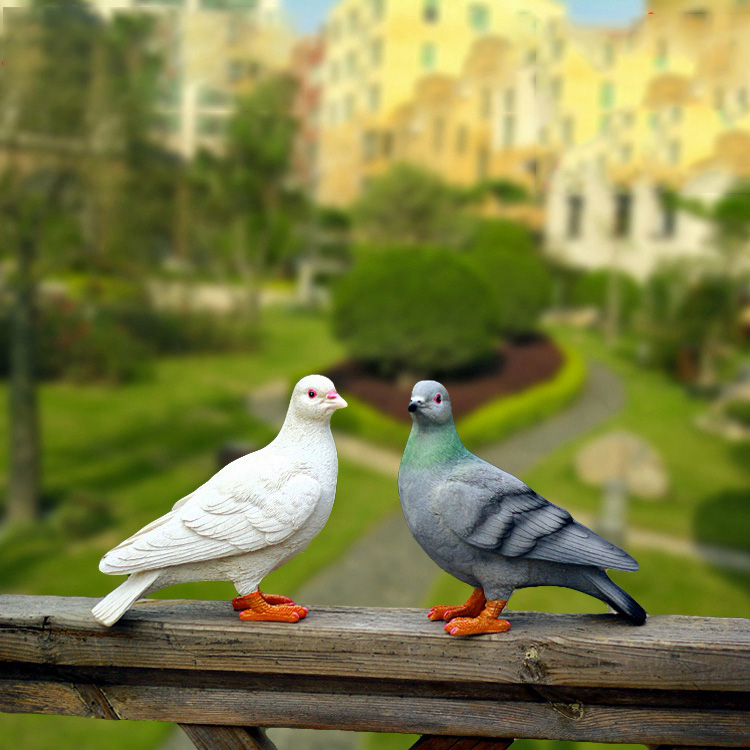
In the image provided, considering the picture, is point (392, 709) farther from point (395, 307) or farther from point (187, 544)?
point (395, 307)

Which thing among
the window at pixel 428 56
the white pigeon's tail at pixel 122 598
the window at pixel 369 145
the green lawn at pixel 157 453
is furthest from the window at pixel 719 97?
the white pigeon's tail at pixel 122 598

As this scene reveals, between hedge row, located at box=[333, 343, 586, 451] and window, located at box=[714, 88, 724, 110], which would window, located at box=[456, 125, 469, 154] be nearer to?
window, located at box=[714, 88, 724, 110]

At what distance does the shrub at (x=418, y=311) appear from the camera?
332 inches

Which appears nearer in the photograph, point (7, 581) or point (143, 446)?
point (7, 581)

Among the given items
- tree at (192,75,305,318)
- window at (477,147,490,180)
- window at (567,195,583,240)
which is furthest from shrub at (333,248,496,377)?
window at (567,195,583,240)

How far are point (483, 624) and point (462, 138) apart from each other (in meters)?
8.60

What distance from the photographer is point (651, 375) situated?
978cm

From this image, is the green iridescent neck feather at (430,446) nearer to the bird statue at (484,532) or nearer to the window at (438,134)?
the bird statue at (484,532)

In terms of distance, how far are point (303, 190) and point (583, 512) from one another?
187 inches

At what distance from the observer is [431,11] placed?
8.82 m

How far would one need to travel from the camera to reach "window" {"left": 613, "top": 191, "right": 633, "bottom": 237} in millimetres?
9289

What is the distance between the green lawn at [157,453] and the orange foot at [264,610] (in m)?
5.71

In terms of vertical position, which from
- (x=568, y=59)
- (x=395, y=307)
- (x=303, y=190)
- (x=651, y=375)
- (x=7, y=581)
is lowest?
(x=7, y=581)

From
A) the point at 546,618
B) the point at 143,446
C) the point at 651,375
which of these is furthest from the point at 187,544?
the point at 651,375
